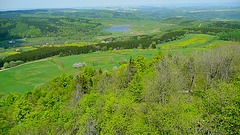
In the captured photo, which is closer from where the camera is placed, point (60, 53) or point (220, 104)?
Answer: point (220, 104)

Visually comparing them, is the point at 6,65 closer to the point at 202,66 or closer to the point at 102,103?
the point at 102,103

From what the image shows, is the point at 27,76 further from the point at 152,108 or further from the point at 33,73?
the point at 152,108

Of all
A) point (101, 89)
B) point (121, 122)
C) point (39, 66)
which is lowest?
point (39, 66)

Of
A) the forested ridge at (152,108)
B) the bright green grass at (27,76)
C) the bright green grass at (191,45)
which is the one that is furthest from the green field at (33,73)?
the forested ridge at (152,108)

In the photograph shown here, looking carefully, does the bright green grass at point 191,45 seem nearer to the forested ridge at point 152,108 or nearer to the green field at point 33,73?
the green field at point 33,73

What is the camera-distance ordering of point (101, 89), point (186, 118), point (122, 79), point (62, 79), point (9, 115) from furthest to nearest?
point (62, 79)
point (122, 79)
point (101, 89)
point (9, 115)
point (186, 118)

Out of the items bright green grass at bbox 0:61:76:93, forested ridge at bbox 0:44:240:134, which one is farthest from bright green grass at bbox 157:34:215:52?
bright green grass at bbox 0:61:76:93

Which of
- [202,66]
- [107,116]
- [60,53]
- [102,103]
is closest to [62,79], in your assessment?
[102,103]
